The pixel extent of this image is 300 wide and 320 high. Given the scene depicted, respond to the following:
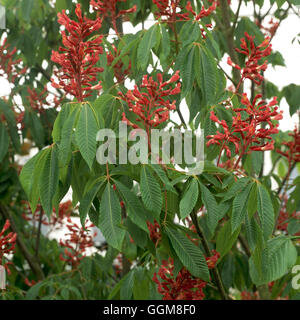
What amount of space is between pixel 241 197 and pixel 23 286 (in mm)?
2509

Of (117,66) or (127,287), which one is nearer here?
(127,287)

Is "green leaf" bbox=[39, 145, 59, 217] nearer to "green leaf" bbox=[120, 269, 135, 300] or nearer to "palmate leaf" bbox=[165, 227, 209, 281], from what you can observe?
"palmate leaf" bbox=[165, 227, 209, 281]

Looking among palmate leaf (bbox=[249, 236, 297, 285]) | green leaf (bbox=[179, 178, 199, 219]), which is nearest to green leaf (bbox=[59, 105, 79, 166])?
green leaf (bbox=[179, 178, 199, 219])

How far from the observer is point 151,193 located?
1.38 meters

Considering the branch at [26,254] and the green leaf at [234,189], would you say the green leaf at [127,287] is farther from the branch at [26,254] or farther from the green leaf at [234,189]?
the branch at [26,254]

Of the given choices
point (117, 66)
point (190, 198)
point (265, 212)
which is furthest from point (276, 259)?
point (117, 66)

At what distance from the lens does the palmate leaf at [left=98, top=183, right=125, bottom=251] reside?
139 centimetres

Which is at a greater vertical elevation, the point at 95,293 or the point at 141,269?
the point at 141,269

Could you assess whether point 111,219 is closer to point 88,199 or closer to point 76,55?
point 88,199

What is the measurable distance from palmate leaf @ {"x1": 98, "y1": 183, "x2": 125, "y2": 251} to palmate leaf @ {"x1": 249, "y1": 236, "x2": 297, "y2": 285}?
1.58 feet

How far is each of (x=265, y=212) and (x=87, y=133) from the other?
1.77ft

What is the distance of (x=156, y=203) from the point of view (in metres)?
1.38
